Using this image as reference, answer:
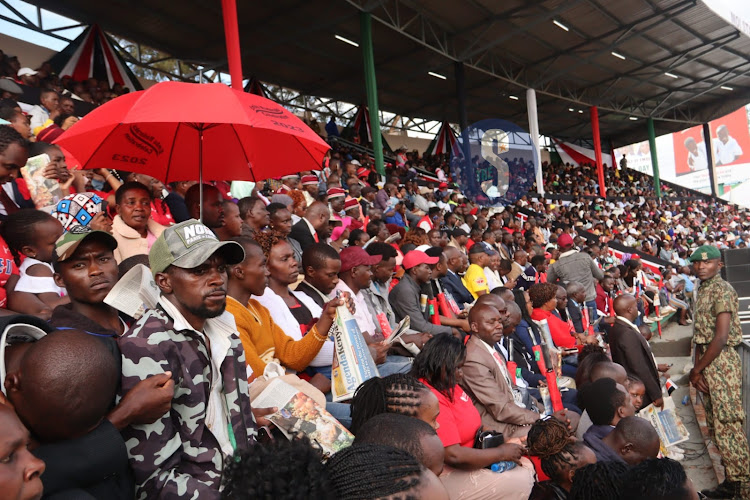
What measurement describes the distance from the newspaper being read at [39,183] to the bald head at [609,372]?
4124 mm

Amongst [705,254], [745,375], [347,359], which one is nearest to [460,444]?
[347,359]

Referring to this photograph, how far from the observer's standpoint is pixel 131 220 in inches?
142

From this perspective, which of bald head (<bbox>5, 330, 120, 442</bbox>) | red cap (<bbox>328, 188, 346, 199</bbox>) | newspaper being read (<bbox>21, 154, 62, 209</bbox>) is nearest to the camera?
bald head (<bbox>5, 330, 120, 442</bbox>)

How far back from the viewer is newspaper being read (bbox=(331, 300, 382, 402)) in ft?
9.25

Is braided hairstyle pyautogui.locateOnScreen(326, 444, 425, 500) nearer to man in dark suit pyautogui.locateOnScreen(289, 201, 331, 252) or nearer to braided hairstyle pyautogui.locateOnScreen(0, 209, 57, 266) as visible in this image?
braided hairstyle pyautogui.locateOnScreen(0, 209, 57, 266)

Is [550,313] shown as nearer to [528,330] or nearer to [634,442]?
[528,330]

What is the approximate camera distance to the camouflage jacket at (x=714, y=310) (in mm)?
5105

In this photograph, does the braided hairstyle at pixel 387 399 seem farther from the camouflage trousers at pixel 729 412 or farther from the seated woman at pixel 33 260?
the camouflage trousers at pixel 729 412

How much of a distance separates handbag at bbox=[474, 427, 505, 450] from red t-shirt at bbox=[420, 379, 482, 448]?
0.10 feet

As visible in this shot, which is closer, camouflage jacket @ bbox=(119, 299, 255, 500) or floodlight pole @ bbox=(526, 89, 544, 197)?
camouflage jacket @ bbox=(119, 299, 255, 500)

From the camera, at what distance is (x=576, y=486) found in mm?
2627

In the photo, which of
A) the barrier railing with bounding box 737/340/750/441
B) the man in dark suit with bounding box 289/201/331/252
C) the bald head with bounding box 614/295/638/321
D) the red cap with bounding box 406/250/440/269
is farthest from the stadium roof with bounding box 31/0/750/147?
the barrier railing with bounding box 737/340/750/441

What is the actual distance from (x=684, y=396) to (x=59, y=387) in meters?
7.80

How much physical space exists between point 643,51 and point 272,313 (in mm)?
21641
